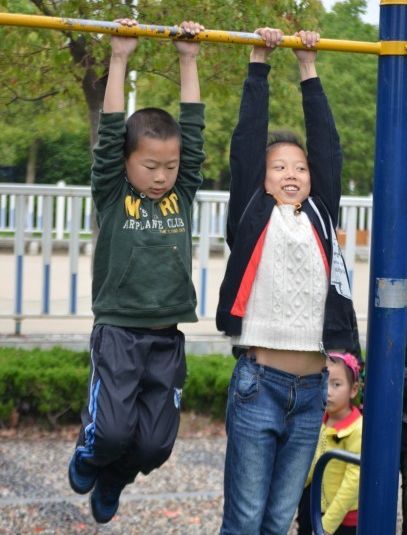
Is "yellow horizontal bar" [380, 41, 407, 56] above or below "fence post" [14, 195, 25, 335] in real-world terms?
above

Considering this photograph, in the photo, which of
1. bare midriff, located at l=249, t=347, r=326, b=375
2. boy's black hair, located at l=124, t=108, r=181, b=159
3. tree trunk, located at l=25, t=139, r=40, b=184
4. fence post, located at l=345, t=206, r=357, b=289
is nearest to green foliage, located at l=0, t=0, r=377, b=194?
fence post, located at l=345, t=206, r=357, b=289

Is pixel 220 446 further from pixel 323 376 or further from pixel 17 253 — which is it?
pixel 323 376

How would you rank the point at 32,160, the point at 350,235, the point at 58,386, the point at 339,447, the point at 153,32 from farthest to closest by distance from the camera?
the point at 32,160 → the point at 350,235 → the point at 58,386 → the point at 339,447 → the point at 153,32

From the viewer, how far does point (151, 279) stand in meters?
3.43

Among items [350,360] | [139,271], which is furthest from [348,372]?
[139,271]

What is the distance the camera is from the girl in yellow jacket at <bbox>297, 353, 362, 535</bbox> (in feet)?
14.1

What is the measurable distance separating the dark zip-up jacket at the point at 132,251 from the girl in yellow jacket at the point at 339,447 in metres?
1.15

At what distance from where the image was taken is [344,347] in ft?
11.2

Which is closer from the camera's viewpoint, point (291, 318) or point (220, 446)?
point (291, 318)

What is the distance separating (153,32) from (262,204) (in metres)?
0.63

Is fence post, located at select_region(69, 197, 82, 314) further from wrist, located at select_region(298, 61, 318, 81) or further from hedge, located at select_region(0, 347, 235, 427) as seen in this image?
wrist, located at select_region(298, 61, 318, 81)

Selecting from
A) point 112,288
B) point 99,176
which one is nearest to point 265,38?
point 99,176

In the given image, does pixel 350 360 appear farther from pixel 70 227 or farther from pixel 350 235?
pixel 350 235

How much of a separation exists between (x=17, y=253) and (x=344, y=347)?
4461 millimetres
